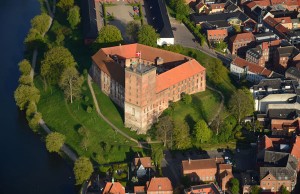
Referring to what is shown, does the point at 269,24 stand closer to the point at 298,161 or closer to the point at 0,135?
the point at 298,161

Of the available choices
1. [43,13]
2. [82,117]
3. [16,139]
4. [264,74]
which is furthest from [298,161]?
[43,13]

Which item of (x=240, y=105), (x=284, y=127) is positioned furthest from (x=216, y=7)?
(x=284, y=127)

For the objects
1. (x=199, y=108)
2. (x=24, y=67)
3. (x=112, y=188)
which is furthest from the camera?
(x=24, y=67)

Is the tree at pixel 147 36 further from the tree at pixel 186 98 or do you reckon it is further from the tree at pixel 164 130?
the tree at pixel 164 130

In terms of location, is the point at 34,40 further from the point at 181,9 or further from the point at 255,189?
the point at 255,189

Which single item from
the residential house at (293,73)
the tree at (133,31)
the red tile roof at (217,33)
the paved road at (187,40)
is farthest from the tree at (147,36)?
the residential house at (293,73)

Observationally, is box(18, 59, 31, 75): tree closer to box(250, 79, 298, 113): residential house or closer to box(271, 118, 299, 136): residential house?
box(250, 79, 298, 113): residential house
